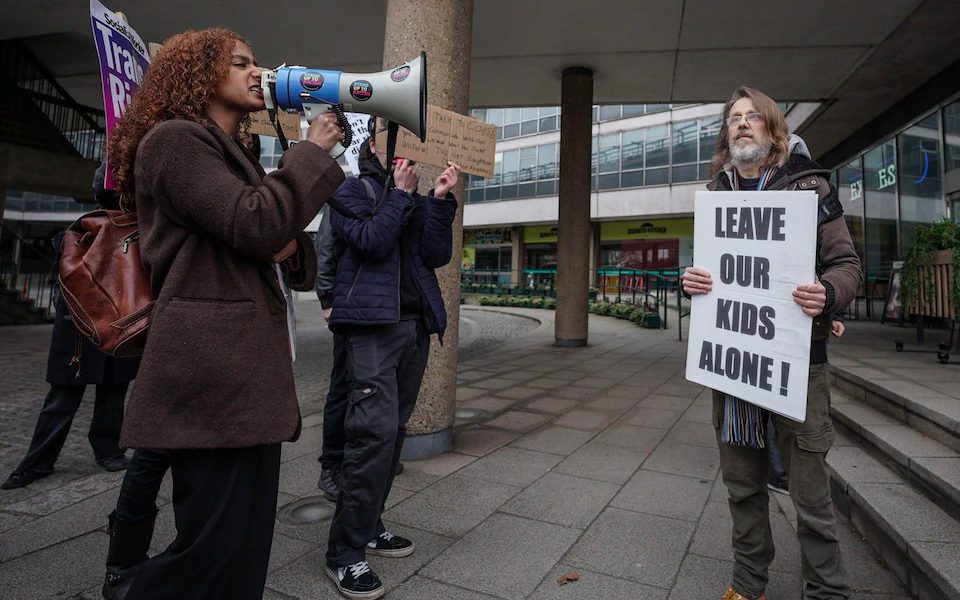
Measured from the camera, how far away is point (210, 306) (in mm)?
1309

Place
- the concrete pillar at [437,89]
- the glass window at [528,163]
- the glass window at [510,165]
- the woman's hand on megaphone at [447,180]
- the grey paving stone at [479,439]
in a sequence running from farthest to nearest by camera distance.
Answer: the glass window at [510,165], the glass window at [528,163], the grey paving stone at [479,439], the concrete pillar at [437,89], the woman's hand on megaphone at [447,180]

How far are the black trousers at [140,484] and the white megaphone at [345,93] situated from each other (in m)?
1.33

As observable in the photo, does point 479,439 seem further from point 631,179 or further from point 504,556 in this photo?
point 631,179

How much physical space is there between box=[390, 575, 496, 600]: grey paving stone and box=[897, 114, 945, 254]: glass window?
1066 centimetres

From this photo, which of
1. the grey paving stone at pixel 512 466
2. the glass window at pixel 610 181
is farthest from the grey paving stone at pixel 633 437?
the glass window at pixel 610 181

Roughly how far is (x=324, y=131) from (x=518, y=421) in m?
3.62

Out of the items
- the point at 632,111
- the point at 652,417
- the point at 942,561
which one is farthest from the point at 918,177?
the point at 632,111

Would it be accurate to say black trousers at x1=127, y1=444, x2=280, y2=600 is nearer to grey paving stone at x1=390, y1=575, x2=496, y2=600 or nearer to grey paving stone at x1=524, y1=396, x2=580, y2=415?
grey paving stone at x1=390, y1=575, x2=496, y2=600

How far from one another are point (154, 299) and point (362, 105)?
74 centimetres

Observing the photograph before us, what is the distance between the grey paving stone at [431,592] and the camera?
6.85 ft

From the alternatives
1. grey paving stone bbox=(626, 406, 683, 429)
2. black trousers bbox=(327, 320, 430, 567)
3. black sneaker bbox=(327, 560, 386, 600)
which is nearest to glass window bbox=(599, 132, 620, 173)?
grey paving stone bbox=(626, 406, 683, 429)

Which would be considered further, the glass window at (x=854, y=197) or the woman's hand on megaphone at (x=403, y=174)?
the glass window at (x=854, y=197)

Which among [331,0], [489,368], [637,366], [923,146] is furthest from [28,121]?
[923,146]

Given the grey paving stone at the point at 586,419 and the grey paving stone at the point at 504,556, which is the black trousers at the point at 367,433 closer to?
the grey paving stone at the point at 504,556
